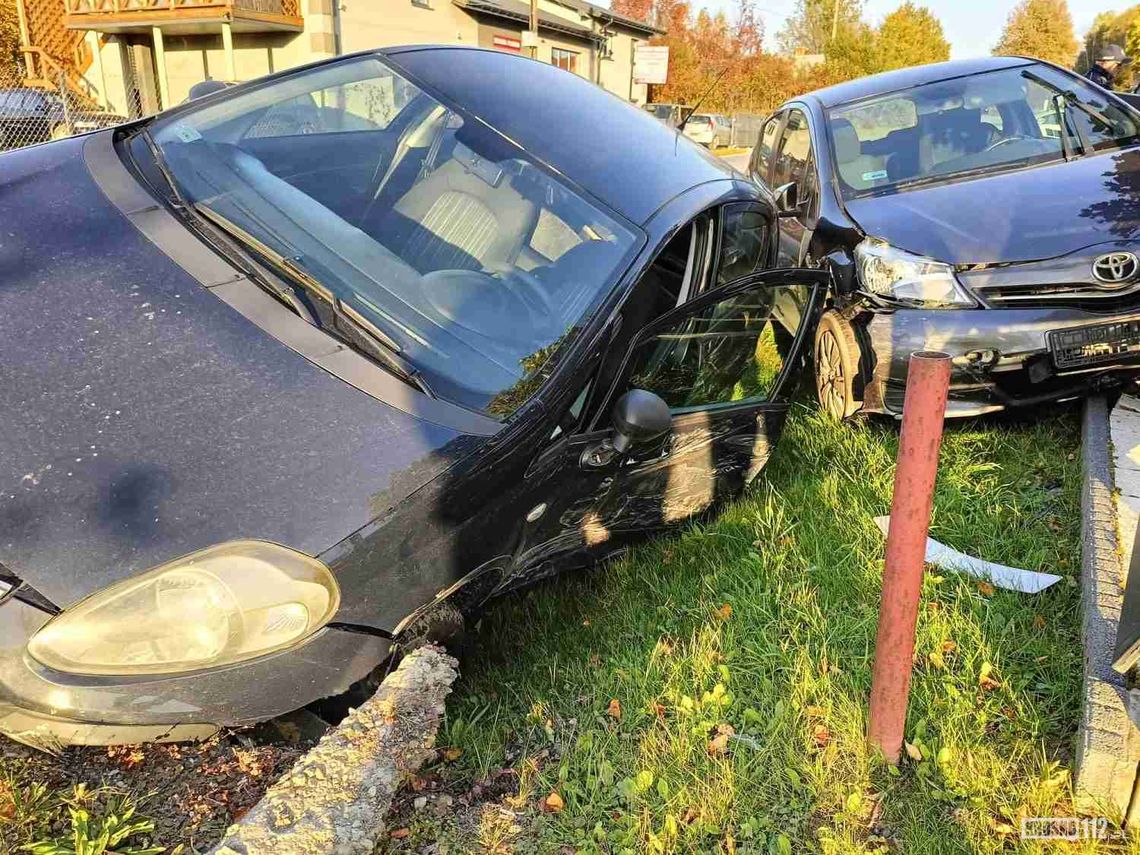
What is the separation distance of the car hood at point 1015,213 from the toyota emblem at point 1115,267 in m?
0.10

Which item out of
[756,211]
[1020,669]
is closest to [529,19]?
[756,211]

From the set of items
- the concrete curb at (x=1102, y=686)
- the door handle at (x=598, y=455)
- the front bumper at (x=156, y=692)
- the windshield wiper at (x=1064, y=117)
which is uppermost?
the windshield wiper at (x=1064, y=117)

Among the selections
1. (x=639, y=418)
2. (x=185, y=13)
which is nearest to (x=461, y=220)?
(x=639, y=418)

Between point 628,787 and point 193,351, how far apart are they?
4.96 feet

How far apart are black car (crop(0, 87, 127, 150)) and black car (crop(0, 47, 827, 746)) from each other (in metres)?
7.98

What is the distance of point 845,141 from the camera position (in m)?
4.68

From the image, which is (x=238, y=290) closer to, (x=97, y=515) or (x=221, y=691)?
(x=97, y=515)

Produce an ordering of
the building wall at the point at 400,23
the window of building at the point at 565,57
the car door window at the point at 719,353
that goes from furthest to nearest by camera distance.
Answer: the window of building at the point at 565,57, the building wall at the point at 400,23, the car door window at the point at 719,353

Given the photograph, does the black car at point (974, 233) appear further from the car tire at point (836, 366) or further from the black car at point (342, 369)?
the black car at point (342, 369)

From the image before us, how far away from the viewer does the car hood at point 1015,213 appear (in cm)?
371

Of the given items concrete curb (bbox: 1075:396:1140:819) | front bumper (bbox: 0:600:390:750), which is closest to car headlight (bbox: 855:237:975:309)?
concrete curb (bbox: 1075:396:1140:819)

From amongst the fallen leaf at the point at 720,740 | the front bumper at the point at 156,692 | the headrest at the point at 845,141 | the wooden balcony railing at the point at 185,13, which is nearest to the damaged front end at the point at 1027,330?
the headrest at the point at 845,141

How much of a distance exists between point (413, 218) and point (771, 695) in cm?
183

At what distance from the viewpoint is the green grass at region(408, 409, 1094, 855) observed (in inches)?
80.1
